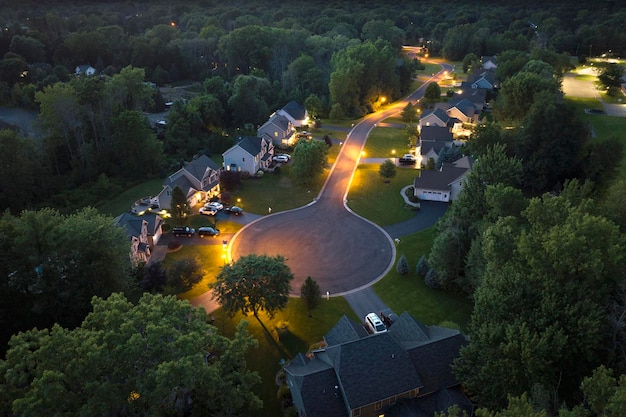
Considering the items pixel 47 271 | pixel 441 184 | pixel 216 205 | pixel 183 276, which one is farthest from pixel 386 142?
pixel 47 271

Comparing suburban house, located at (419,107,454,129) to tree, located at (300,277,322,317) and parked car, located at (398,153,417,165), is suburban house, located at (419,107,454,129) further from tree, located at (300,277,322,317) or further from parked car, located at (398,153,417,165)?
tree, located at (300,277,322,317)

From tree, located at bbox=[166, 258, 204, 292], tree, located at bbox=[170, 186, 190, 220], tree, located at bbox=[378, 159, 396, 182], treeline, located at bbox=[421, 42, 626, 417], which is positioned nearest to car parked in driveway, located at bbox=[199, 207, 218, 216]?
tree, located at bbox=[170, 186, 190, 220]

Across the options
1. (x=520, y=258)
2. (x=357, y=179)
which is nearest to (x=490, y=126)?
(x=357, y=179)

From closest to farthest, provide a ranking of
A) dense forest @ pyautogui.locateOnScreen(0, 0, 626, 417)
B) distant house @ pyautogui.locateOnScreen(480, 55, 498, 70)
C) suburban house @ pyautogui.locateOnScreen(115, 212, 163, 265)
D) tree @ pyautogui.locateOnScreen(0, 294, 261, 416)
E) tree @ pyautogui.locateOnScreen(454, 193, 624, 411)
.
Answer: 1. tree @ pyautogui.locateOnScreen(0, 294, 261, 416)
2. tree @ pyautogui.locateOnScreen(454, 193, 624, 411)
3. dense forest @ pyautogui.locateOnScreen(0, 0, 626, 417)
4. suburban house @ pyautogui.locateOnScreen(115, 212, 163, 265)
5. distant house @ pyautogui.locateOnScreen(480, 55, 498, 70)

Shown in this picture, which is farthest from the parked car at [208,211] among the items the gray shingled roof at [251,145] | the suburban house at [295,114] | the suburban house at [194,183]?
the suburban house at [295,114]

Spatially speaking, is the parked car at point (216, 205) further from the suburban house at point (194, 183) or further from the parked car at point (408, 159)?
the parked car at point (408, 159)

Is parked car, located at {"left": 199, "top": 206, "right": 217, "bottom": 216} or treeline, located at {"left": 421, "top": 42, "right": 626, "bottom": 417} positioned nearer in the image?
treeline, located at {"left": 421, "top": 42, "right": 626, "bottom": 417}
